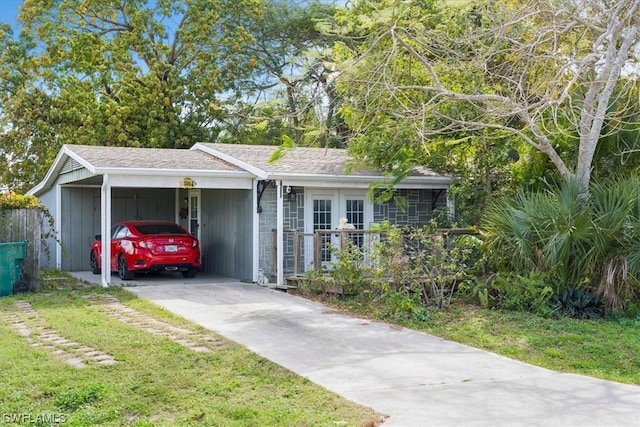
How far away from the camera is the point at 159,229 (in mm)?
16203

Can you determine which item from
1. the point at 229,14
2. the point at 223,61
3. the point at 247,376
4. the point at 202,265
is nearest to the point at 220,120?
the point at 223,61

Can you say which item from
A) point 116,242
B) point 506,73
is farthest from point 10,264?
point 506,73

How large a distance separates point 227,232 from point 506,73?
775 cm

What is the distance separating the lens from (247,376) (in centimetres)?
706

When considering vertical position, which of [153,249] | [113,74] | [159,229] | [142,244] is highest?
[113,74]

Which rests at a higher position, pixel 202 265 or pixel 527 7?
pixel 527 7

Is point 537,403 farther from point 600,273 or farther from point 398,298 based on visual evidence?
point 600,273

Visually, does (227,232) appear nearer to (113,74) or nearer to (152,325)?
(152,325)

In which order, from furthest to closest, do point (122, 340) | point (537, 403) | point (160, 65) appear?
point (160, 65) < point (122, 340) < point (537, 403)

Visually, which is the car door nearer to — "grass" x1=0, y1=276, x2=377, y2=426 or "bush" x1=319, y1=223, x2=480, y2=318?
"bush" x1=319, y1=223, x2=480, y2=318

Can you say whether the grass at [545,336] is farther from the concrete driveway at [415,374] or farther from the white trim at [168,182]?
the white trim at [168,182]

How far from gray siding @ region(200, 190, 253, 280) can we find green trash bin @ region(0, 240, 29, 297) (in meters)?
4.85

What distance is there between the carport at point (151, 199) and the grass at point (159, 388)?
581cm

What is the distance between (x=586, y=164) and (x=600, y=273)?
2115 millimetres
